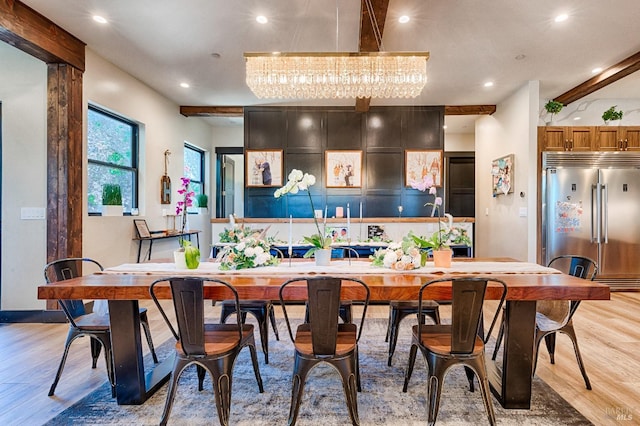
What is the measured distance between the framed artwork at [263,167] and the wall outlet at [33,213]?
2.81 metres

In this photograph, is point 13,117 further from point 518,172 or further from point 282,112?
point 518,172

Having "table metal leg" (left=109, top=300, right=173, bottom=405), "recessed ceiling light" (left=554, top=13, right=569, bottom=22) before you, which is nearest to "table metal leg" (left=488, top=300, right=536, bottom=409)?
"table metal leg" (left=109, top=300, right=173, bottom=405)

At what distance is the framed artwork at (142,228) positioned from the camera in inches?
170

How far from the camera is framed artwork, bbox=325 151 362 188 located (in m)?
5.56

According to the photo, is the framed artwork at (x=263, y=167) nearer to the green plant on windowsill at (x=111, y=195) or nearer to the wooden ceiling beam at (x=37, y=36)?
the green plant on windowsill at (x=111, y=195)

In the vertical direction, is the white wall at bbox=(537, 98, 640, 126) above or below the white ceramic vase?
above

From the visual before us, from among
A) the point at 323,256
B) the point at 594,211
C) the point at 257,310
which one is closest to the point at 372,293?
the point at 323,256

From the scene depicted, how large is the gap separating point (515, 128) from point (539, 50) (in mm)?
1482

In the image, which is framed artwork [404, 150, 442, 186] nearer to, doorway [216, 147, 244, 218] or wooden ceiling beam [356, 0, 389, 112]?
wooden ceiling beam [356, 0, 389, 112]

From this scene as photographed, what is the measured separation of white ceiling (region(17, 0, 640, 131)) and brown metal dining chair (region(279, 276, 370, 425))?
94.5 inches

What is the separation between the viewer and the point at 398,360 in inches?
98.1

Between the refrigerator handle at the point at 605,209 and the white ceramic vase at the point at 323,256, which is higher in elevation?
the refrigerator handle at the point at 605,209

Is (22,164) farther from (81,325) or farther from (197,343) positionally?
(197,343)

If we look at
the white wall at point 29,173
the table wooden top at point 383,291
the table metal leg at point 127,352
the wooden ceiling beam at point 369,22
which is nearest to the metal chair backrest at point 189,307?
the table wooden top at point 383,291
